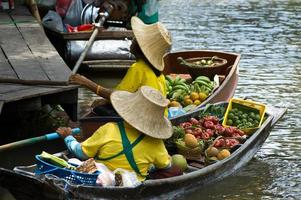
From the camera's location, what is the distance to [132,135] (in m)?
5.78

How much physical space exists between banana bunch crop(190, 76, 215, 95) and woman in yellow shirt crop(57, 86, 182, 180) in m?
2.99

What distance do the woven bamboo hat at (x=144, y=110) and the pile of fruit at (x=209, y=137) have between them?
1.10m

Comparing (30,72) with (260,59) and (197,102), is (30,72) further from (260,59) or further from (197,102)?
(260,59)

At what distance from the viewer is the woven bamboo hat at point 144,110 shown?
570 cm

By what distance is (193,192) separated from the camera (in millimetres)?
6562

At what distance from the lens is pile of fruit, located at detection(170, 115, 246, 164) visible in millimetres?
6887

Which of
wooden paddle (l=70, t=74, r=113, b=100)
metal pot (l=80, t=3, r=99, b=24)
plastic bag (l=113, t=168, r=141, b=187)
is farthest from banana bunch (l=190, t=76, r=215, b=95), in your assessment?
metal pot (l=80, t=3, r=99, b=24)

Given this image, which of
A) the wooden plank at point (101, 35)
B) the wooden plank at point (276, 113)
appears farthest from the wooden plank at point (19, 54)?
the wooden plank at point (276, 113)


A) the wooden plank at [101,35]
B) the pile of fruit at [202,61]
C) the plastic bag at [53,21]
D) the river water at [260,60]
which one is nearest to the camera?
the river water at [260,60]

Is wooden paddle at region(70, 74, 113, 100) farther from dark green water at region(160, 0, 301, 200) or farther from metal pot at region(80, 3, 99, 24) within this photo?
metal pot at region(80, 3, 99, 24)

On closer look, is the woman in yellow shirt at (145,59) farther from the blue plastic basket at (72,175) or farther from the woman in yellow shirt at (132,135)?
the blue plastic basket at (72,175)

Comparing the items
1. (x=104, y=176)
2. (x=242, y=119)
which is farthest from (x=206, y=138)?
(x=104, y=176)

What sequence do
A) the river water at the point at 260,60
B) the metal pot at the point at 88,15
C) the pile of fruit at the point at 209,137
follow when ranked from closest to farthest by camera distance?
the pile of fruit at the point at 209,137 < the river water at the point at 260,60 < the metal pot at the point at 88,15

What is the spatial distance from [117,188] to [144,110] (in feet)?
2.20
